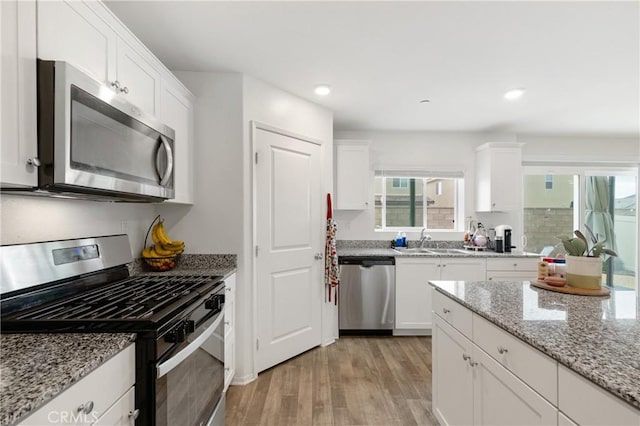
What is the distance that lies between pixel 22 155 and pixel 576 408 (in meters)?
1.83

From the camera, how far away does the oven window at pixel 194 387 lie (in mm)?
1169

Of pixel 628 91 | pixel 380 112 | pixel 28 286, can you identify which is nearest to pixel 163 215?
pixel 28 286

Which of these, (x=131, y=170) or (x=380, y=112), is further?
(x=380, y=112)

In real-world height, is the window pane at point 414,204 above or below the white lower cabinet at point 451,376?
above

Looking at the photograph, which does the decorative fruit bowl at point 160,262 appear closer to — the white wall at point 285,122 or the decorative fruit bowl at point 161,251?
the decorative fruit bowl at point 161,251

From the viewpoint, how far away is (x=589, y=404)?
81 cm

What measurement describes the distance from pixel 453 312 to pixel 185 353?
1299 millimetres

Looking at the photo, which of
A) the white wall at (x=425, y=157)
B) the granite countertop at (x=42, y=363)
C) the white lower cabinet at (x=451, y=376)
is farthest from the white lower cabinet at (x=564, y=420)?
the white wall at (x=425, y=157)

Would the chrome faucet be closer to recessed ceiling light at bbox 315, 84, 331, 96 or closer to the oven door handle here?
recessed ceiling light at bbox 315, 84, 331, 96

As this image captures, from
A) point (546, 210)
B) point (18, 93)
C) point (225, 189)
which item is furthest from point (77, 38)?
point (546, 210)

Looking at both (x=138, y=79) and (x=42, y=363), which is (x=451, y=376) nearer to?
(x=42, y=363)

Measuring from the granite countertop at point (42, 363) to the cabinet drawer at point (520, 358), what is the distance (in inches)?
52.1

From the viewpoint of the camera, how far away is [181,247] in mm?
2289

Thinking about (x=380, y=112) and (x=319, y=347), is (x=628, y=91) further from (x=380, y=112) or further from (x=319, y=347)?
(x=319, y=347)
